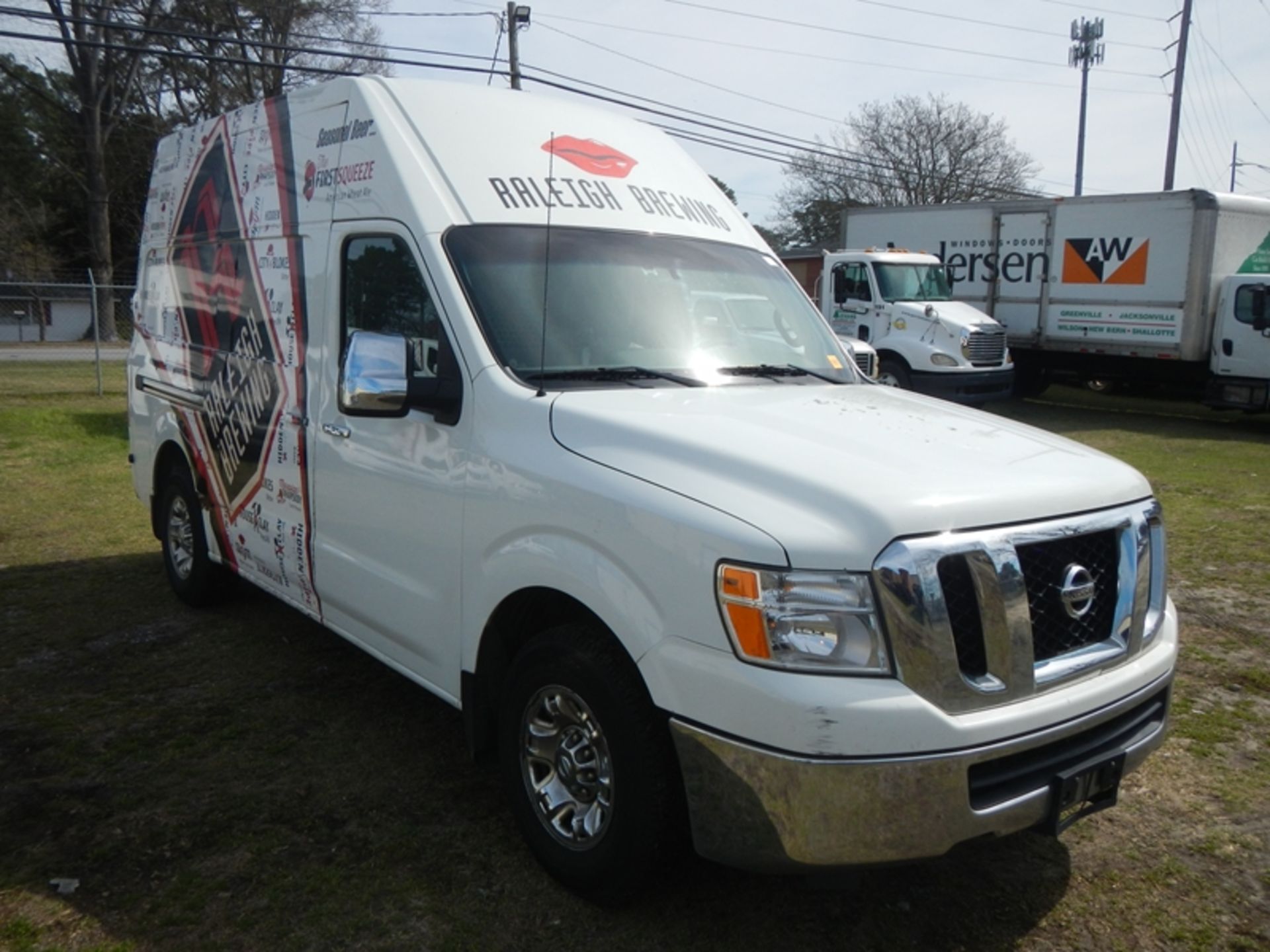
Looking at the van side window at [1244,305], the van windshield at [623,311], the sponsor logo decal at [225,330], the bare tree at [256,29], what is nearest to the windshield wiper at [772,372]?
the van windshield at [623,311]

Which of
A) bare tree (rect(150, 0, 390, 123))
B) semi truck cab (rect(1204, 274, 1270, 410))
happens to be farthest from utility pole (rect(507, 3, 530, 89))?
semi truck cab (rect(1204, 274, 1270, 410))

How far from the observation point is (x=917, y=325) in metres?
16.4

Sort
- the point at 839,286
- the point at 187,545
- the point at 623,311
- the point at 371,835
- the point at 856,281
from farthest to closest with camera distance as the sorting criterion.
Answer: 1. the point at 839,286
2. the point at 856,281
3. the point at 187,545
4. the point at 623,311
5. the point at 371,835

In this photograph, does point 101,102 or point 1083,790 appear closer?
point 1083,790

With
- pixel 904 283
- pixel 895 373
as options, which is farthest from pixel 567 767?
pixel 904 283

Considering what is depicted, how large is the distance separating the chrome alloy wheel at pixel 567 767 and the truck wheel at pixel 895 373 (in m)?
14.0

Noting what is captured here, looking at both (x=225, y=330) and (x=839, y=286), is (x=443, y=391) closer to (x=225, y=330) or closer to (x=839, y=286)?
(x=225, y=330)

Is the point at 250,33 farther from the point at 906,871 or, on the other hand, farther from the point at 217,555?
the point at 906,871

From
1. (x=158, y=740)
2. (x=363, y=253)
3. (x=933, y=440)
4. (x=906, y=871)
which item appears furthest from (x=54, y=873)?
(x=933, y=440)

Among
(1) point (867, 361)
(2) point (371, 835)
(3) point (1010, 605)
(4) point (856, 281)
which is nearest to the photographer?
(3) point (1010, 605)

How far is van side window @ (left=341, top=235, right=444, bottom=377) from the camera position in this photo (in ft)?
12.3

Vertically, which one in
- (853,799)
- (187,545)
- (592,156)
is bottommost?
(187,545)

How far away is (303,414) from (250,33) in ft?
104

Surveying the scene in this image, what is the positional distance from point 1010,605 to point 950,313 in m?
14.6
